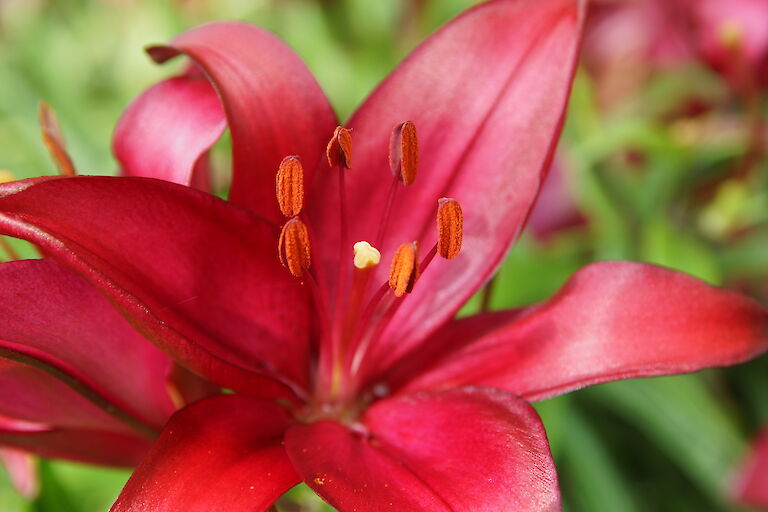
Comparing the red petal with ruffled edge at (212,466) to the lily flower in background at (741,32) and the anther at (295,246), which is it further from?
the lily flower in background at (741,32)

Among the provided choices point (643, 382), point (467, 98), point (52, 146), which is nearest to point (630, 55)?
point (643, 382)

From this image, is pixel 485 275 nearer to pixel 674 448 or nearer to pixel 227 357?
pixel 227 357

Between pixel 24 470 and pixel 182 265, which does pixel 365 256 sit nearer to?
pixel 182 265

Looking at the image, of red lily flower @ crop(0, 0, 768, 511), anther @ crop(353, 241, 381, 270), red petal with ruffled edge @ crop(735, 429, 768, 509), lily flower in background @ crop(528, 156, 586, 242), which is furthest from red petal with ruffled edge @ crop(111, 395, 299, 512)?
lily flower in background @ crop(528, 156, 586, 242)

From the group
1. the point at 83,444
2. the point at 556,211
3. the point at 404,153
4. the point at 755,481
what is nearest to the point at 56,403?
the point at 83,444

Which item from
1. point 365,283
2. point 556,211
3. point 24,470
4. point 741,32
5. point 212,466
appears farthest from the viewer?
point 556,211

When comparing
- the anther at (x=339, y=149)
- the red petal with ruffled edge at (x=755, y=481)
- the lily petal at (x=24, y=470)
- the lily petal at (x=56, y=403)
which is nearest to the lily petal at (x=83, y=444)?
the lily petal at (x=56, y=403)
